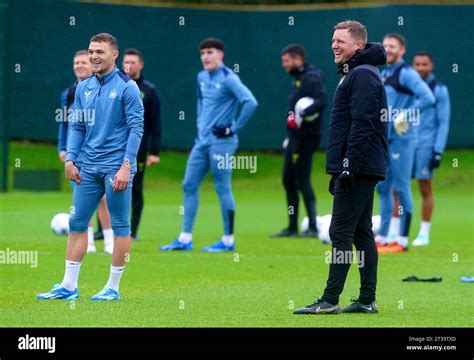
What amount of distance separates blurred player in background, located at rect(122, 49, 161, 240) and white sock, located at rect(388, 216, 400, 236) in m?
3.00

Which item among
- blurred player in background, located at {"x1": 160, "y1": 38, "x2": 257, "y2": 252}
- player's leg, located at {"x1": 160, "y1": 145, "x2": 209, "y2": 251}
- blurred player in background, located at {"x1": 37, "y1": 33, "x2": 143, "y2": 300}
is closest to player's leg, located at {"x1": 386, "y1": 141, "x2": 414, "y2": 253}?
blurred player in background, located at {"x1": 160, "y1": 38, "x2": 257, "y2": 252}

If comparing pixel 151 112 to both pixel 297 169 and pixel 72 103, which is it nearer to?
pixel 72 103

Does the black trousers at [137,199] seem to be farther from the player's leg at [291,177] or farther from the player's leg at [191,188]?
the player's leg at [291,177]

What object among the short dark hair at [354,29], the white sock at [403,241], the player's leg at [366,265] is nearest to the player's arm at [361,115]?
the short dark hair at [354,29]

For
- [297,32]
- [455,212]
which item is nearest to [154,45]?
[297,32]

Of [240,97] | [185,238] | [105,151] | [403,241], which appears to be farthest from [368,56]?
[403,241]

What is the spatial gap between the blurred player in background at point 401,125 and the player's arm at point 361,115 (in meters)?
5.25

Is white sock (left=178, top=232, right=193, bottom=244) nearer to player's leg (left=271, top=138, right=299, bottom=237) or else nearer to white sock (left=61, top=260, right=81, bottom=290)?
player's leg (left=271, top=138, right=299, bottom=237)

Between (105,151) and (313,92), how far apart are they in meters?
6.69

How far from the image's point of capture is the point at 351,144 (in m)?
8.59

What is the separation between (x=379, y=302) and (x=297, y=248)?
4702mm

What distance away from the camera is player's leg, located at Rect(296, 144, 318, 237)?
1581cm

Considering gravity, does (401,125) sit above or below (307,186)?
above
